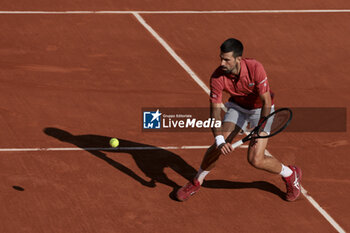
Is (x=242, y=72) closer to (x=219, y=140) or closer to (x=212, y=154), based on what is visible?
(x=219, y=140)

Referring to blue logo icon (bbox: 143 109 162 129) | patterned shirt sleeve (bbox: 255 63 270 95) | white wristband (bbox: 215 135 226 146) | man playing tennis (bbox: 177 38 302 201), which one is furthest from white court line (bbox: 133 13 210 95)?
white wristband (bbox: 215 135 226 146)

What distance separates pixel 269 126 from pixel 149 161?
88.6 inches

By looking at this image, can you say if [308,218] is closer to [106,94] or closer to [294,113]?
[294,113]

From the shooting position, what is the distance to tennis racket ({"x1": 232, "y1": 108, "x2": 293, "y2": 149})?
34.7ft

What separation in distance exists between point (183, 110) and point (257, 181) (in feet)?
8.97

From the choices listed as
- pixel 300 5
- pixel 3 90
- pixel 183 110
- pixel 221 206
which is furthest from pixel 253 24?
pixel 221 206

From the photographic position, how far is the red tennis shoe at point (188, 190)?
11.5m

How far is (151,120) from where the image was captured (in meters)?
14.0

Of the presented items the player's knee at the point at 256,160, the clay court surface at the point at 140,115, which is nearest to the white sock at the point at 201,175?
the clay court surface at the point at 140,115

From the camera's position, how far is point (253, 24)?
18500mm

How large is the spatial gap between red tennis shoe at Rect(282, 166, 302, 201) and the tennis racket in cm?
65

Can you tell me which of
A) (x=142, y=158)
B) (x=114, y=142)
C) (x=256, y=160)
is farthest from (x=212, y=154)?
(x=114, y=142)

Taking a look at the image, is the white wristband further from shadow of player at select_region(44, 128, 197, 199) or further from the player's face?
shadow of player at select_region(44, 128, 197, 199)

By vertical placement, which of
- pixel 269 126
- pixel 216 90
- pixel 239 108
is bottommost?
pixel 269 126
